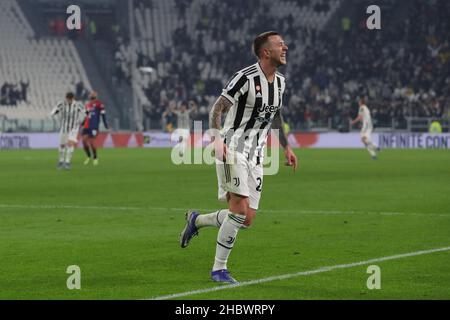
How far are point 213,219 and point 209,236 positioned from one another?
133 inches

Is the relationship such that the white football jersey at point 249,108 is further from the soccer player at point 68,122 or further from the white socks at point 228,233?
the soccer player at point 68,122

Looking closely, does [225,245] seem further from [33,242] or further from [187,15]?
[187,15]

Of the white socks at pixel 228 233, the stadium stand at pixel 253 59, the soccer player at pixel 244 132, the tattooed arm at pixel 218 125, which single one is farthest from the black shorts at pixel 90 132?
the white socks at pixel 228 233

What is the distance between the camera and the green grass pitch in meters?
9.95

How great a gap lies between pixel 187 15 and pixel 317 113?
1249 centimetres

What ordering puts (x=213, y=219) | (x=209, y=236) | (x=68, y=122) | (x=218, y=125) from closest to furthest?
(x=218, y=125)
(x=213, y=219)
(x=209, y=236)
(x=68, y=122)

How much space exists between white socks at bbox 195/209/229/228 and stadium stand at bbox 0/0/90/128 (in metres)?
47.1

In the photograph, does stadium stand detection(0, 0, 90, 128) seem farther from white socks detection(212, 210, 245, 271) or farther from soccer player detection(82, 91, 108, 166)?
white socks detection(212, 210, 245, 271)

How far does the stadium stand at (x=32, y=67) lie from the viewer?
190 ft

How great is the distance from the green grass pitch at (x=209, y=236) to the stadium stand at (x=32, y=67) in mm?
29719

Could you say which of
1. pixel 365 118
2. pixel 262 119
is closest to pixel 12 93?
pixel 365 118

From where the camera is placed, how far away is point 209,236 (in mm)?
14547

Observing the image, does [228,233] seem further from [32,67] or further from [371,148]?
[32,67]
